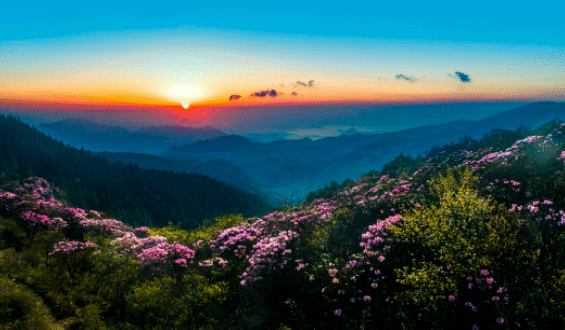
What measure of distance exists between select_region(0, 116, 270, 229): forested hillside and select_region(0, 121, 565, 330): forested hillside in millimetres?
99218

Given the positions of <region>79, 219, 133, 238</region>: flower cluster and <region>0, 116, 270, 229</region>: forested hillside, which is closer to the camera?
<region>79, 219, 133, 238</region>: flower cluster

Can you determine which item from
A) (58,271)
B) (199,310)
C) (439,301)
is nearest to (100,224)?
(58,271)

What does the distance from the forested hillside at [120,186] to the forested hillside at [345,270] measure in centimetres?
9922

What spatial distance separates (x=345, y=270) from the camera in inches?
407

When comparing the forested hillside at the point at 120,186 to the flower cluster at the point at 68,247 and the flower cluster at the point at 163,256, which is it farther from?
the flower cluster at the point at 163,256

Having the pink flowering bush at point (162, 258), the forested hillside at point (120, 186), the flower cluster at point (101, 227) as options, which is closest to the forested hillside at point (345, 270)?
the pink flowering bush at point (162, 258)

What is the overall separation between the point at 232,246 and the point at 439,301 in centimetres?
1102

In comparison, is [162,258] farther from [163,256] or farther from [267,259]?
[267,259]

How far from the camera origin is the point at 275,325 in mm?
10320

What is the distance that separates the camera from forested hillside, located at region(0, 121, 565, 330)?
8074mm

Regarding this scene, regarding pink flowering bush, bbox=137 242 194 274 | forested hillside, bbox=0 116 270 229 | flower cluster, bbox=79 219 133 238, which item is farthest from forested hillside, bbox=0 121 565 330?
forested hillside, bbox=0 116 270 229

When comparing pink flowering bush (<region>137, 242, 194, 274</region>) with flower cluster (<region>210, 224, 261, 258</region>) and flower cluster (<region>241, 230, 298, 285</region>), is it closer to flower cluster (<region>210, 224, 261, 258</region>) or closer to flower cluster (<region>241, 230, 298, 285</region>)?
flower cluster (<region>210, 224, 261, 258</region>)

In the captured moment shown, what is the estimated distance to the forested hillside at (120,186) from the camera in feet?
355

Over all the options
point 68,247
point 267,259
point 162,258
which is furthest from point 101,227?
point 267,259
